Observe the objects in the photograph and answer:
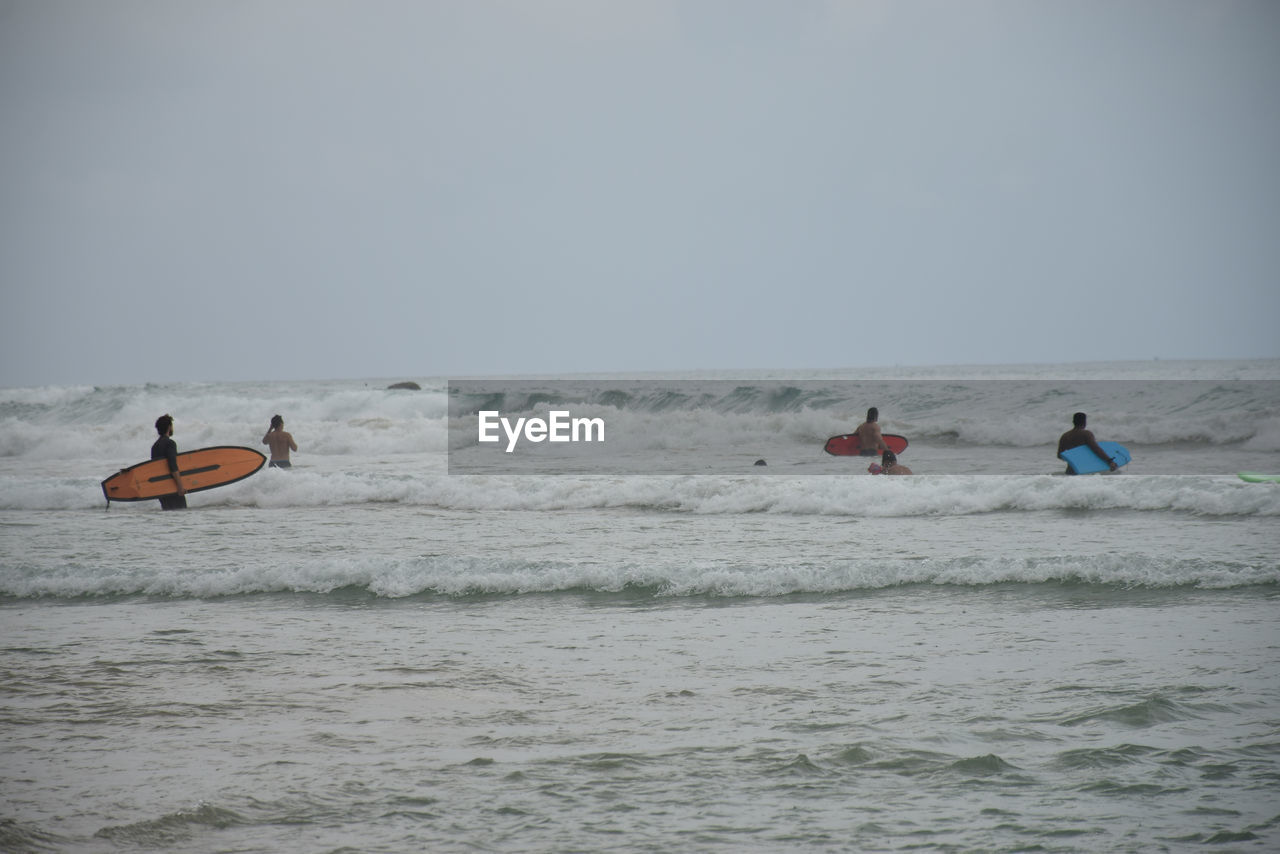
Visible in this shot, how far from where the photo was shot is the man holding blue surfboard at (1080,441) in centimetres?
1355

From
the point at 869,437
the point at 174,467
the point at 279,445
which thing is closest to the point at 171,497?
the point at 174,467

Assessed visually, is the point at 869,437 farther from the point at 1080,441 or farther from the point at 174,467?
the point at 174,467

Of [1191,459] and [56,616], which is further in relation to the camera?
[1191,459]

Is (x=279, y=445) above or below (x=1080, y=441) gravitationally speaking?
below

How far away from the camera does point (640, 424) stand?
1071 inches

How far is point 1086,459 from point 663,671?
35.0 feet

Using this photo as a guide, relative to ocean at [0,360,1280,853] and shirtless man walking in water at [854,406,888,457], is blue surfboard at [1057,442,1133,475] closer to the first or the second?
ocean at [0,360,1280,853]

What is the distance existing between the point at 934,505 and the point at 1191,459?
33.5 ft

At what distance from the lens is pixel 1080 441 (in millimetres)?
13930

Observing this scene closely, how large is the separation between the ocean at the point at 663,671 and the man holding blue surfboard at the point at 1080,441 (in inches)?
82.7

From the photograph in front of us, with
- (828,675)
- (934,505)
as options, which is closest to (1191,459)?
(934,505)

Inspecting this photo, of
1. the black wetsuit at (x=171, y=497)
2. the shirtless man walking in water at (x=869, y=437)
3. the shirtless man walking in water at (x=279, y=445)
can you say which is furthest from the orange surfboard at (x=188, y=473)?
the shirtless man walking in water at (x=869, y=437)

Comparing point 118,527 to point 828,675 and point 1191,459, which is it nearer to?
point 828,675

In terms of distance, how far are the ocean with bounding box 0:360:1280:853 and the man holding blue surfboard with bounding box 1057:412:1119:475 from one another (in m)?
2.10
